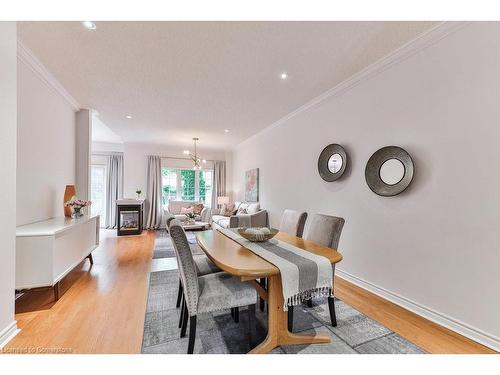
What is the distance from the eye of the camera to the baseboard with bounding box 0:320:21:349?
1.62m

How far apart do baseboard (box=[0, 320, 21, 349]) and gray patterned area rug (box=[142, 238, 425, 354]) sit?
0.94 meters

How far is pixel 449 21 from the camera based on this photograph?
184 cm

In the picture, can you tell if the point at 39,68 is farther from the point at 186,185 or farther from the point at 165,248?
the point at 186,185

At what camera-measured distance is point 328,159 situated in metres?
3.19

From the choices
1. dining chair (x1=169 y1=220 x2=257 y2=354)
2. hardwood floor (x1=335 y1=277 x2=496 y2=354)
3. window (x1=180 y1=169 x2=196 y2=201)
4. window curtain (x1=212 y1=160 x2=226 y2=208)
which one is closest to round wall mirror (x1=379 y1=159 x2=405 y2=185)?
hardwood floor (x1=335 y1=277 x2=496 y2=354)

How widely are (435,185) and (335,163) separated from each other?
123 centimetres

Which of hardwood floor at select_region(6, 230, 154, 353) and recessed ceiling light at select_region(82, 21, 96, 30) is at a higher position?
recessed ceiling light at select_region(82, 21, 96, 30)

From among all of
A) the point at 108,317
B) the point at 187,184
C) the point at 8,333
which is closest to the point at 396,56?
the point at 108,317

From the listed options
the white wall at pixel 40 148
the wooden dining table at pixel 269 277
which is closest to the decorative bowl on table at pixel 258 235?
the wooden dining table at pixel 269 277

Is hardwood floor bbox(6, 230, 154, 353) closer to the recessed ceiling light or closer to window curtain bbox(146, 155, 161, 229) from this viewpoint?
the recessed ceiling light

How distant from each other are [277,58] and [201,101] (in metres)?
1.56

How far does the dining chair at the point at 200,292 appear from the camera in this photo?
4.84 feet
